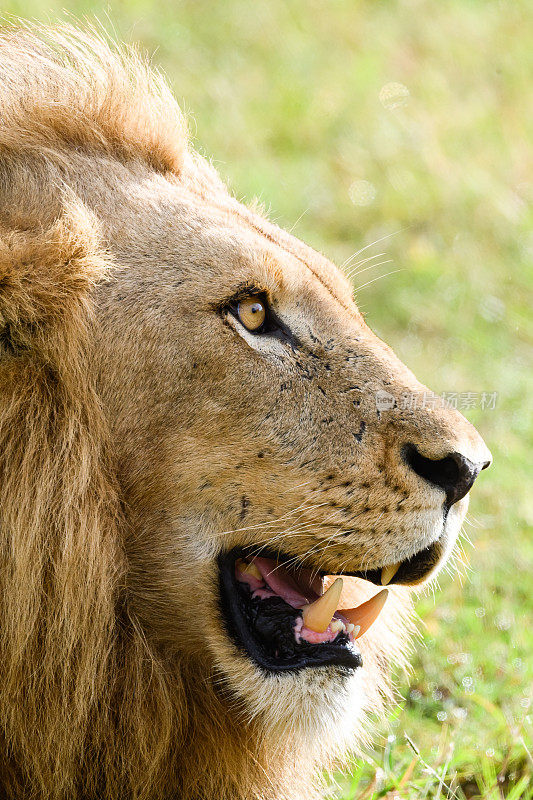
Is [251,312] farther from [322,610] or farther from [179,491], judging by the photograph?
[322,610]

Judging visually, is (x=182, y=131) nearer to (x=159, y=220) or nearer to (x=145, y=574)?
(x=159, y=220)

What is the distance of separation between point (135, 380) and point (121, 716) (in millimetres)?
764

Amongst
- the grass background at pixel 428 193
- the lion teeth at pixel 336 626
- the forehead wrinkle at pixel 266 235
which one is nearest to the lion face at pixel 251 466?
the lion teeth at pixel 336 626

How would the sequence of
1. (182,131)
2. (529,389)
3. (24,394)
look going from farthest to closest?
(529,389)
(182,131)
(24,394)

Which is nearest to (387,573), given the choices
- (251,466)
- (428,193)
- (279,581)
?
(279,581)

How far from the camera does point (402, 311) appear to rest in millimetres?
6211

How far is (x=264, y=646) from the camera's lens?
257 cm

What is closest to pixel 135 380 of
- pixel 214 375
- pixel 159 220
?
pixel 214 375

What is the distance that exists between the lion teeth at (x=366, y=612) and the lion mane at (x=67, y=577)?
1.08 feet

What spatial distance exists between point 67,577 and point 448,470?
886 millimetres

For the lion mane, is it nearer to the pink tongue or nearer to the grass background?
the pink tongue

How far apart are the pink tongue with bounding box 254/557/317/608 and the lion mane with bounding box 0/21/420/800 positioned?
27 cm

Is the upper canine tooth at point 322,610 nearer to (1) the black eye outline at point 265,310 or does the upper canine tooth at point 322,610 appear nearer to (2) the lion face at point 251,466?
(2) the lion face at point 251,466

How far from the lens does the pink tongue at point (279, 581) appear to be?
2648mm
